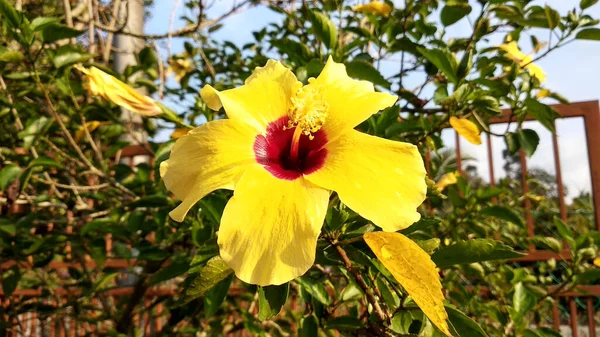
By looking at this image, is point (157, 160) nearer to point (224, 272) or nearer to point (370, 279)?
point (224, 272)

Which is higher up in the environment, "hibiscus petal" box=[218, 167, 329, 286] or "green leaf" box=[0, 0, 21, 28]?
"green leaf" box=[0, 0, 21, 28]

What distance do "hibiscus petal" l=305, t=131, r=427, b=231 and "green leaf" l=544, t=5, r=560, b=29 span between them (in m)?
1.15

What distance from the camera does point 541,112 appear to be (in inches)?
57.9

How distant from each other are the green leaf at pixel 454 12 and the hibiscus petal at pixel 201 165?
3.69 feet

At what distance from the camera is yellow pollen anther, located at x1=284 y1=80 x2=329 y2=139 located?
90cm

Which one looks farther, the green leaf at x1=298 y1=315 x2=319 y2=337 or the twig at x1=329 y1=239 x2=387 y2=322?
the green leaf at x1=298 y1=315 x2=319 y2=337

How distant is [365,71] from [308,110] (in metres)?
0.55

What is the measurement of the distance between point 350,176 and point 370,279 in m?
0.28

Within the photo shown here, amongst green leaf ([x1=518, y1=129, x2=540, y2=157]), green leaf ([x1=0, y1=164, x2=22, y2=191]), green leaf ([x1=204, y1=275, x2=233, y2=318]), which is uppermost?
green leaf ([x1=0, y1=164, x2=22, y2=191])

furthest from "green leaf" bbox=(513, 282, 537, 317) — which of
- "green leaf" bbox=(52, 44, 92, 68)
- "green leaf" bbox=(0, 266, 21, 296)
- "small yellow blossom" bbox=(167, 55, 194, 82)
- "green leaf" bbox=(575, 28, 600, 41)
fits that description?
"small yellow blossom" bbox=(167, 55, 194, 82)

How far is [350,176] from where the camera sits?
817 mm

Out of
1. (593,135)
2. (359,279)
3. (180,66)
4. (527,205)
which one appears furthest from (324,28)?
(593,135)

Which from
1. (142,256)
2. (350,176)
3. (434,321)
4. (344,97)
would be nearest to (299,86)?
(344,97)

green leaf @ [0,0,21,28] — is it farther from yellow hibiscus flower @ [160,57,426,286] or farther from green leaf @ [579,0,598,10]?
green leaf @ [579,0,598,10]
